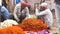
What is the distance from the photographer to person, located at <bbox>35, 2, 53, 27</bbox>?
4.84 ft

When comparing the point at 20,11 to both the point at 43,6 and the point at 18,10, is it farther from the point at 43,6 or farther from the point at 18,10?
the point at 43,6

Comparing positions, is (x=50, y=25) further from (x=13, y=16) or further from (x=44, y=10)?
(x=13, y=16)

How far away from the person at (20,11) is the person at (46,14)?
12cm

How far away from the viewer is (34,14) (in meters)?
A: 1.53

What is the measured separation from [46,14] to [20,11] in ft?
0.79

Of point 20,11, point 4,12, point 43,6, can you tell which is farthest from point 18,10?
point 43,6

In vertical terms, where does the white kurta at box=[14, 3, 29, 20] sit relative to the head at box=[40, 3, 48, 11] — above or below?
below

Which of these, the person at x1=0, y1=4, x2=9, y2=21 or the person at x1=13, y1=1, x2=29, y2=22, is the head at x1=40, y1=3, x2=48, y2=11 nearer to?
the person at x1=13, y1=1, x2=29, y2=22

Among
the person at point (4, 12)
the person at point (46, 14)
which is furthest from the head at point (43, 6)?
the person at point (4, 12)

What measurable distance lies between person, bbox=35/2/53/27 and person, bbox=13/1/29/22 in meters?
0.12

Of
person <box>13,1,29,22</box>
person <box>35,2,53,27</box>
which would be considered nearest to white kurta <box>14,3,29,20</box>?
person <box>13,1,29,22</box>

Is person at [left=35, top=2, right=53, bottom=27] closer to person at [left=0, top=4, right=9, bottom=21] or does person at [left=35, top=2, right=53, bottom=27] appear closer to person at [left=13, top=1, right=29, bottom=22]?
person at [left=13, top=1, right=29, bottom=22]

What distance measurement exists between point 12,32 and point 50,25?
0.72 m

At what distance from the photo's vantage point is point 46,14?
147 cm
